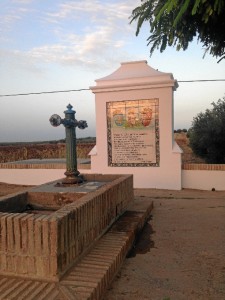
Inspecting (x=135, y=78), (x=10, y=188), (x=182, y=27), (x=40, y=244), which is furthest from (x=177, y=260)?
(x=10, y=188)

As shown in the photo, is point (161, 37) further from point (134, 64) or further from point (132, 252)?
point (132, 252)

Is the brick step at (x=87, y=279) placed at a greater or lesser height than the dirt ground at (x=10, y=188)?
greater

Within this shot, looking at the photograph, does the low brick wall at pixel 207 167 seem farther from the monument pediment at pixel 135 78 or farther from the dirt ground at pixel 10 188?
the dirt ground at pixel 10 188

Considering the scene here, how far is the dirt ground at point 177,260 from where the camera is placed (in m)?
3.18

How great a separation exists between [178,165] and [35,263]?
23.9 feet

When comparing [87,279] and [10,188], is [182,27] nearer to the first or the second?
[87,279]

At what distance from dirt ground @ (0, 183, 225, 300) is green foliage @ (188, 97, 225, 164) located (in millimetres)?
7411

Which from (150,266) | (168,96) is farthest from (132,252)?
(168,96)

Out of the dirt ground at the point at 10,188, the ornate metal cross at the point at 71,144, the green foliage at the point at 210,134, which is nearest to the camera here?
the ornate metal cross at the point at 71,144

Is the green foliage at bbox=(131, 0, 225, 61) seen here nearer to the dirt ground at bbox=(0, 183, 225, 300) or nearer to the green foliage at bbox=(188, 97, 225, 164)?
the dirt ground at bbox=(0, 183, 225, 300)

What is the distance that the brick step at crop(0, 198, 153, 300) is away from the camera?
2641mm

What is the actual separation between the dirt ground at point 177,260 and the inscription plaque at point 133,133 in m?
3.21

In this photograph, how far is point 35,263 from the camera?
295 cm

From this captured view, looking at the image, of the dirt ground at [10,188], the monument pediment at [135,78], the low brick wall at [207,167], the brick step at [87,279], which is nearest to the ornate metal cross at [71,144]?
the brick step at [87,279]
